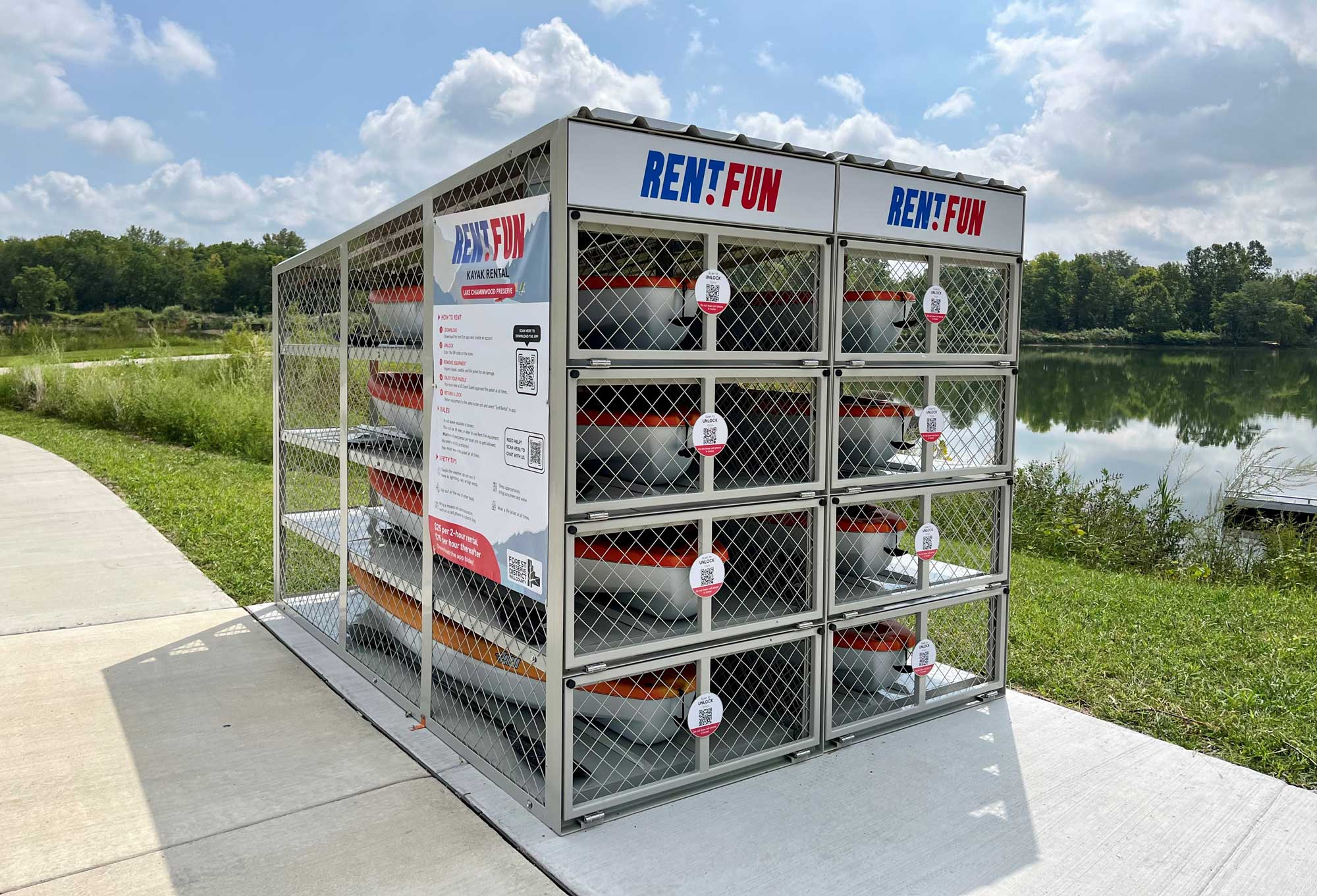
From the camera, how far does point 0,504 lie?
9391 millimetres

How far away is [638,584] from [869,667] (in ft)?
4.50

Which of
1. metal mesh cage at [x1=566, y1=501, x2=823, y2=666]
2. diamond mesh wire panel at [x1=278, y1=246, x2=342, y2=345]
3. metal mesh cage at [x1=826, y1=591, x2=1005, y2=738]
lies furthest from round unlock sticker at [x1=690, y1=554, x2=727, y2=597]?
diamond mesh wire panel at [x1=278, y1=246, x2=342, y2=345]

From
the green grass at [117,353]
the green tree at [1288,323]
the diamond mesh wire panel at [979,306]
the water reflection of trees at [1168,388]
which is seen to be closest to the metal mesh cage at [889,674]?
the diamond mesh wire panel at [979,306]

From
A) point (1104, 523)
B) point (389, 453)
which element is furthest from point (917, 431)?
point (1104, 523)

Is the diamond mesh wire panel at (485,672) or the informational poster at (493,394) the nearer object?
the informational poster at (493,394)

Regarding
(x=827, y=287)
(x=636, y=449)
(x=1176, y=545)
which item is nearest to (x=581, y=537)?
(x=636, y=449)

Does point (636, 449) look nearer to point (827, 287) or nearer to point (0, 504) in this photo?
point (827, 287)

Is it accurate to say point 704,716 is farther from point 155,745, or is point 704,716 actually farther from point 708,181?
point 155,745

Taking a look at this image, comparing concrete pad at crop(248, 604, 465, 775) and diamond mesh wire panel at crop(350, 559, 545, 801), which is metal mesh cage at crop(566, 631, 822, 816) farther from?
concrete pad at crop(248, 604, 465, 775)

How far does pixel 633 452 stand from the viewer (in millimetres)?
3545

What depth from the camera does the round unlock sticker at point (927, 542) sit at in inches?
165

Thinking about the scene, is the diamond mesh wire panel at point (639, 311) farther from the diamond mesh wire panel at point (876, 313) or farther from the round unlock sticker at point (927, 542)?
the round unlock sticker at point (927, 542)

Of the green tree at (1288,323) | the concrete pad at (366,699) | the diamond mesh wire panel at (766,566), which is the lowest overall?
the concrete pad at (366,699)

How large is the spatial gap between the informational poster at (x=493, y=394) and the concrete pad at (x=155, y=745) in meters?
1.06
